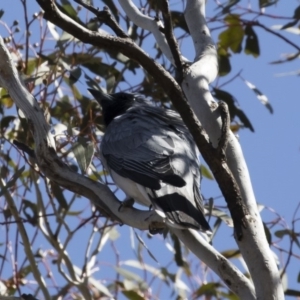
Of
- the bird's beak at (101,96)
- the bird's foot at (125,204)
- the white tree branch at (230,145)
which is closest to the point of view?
the white tree branch at (230,145)

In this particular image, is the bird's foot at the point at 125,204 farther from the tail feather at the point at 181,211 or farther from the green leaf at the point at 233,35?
the green leaf at the point at 233,35

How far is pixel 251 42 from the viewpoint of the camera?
4293 millimetres

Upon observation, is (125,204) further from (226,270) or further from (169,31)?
(169,31)

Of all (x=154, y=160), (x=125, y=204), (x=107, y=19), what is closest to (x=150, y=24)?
(x=107, y=19)

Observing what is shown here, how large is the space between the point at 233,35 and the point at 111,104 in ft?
2.43

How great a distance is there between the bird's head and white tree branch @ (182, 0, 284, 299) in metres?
1.27

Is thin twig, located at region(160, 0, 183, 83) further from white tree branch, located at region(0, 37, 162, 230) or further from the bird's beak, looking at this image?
the bird's beak

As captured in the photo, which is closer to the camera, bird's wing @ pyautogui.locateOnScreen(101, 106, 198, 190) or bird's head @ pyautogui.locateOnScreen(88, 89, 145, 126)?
bird's wing @ pyautogui.locateOnScreen(101, 106, 198, 190)

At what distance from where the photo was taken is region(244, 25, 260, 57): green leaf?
4.28 metres

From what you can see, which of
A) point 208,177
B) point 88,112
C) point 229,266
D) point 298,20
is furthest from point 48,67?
point 229,266

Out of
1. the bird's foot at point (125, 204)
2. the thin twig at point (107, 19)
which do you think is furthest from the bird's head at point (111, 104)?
the thin twig at point (107, 19)

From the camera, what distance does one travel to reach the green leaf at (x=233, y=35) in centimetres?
430

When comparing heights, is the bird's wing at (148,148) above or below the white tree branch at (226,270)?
above

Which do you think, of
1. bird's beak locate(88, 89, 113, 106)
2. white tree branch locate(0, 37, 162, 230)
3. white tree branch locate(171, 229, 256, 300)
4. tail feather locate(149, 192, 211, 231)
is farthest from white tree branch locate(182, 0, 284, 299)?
bird's beak locate(88, 89, 113, 106)
